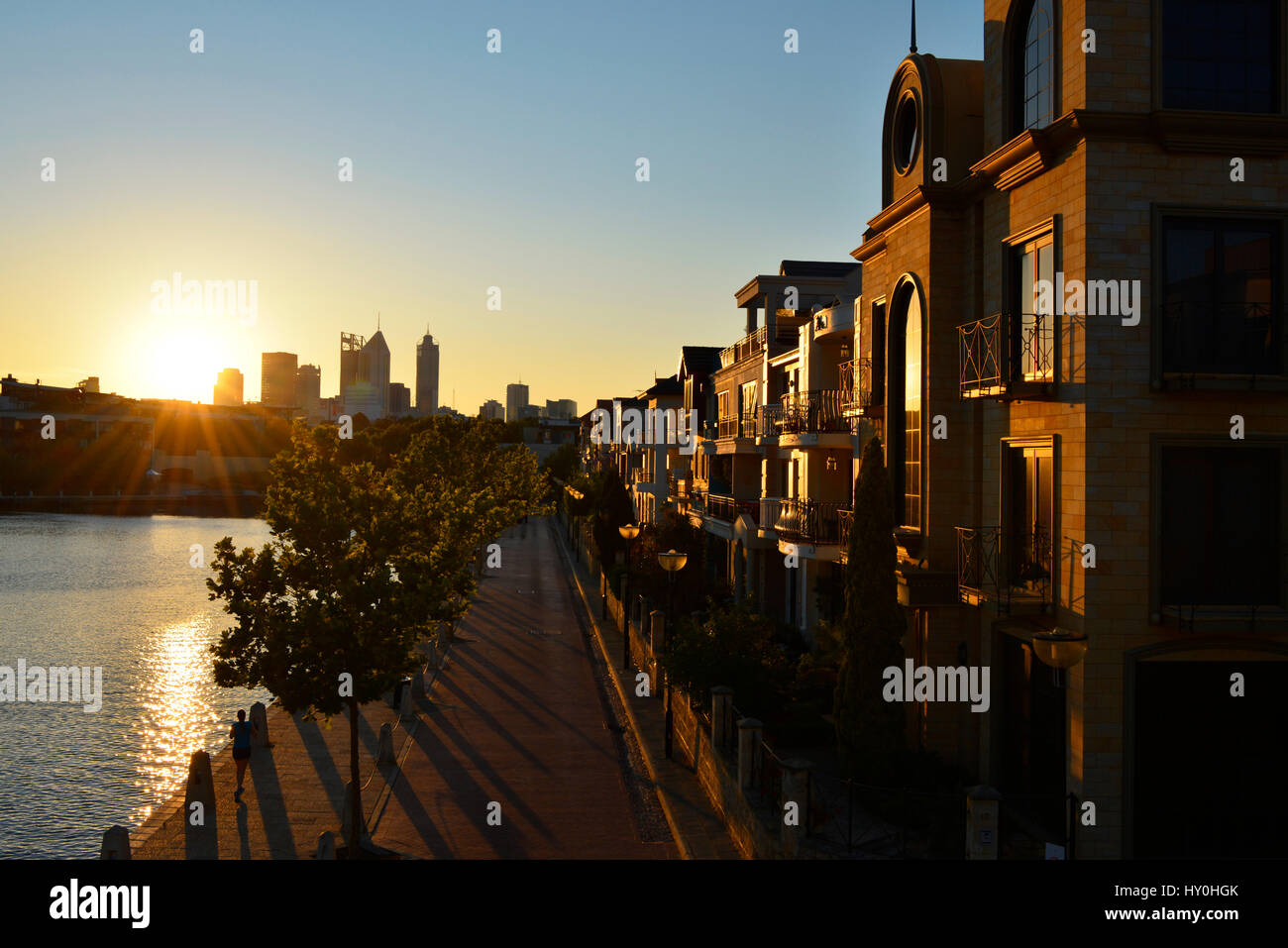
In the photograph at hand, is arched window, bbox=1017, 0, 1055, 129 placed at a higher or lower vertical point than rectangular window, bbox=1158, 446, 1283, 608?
higher

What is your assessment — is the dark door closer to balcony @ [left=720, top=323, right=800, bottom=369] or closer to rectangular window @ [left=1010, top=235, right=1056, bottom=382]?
rectangular window @ [left=1010, top=235, right=1056, bottom=382]

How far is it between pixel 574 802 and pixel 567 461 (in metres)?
120

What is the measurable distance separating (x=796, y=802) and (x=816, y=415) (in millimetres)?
16793

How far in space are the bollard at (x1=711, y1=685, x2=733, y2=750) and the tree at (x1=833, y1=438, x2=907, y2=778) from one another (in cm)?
235

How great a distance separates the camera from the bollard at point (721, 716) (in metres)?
18.6

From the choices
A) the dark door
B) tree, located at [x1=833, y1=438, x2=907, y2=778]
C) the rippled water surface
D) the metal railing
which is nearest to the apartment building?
the dark door

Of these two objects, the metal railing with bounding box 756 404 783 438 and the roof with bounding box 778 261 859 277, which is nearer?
the metal railing with bounding box 756 404 783 438

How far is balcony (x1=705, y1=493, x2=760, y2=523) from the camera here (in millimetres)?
37594

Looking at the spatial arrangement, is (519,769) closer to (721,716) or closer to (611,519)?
(721,716)

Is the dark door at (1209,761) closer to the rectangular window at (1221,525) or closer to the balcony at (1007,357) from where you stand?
the rectangular window at (1221,525)

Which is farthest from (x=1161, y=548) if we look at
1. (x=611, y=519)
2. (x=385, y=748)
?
(x=611, y=519)

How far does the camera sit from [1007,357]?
1573 centimetres
